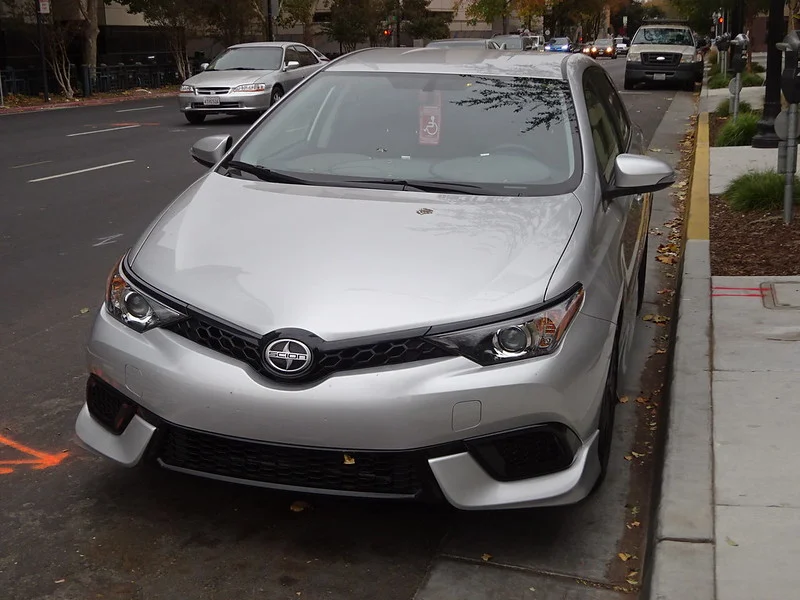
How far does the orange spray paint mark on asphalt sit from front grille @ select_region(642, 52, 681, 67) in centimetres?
2631

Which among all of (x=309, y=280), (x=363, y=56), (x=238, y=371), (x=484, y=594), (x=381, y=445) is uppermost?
(x=363, y=56)

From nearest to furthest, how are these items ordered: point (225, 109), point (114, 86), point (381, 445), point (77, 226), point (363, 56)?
point (381, 445) < point (363, 56) < point (77, 226) < point (225, 109) < point (114, 86)

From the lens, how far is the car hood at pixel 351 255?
138 inches

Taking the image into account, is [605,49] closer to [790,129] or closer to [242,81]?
[242,81]

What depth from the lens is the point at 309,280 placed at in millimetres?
3648

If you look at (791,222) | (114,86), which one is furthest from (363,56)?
(114,86)

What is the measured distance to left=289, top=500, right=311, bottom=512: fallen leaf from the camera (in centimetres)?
403

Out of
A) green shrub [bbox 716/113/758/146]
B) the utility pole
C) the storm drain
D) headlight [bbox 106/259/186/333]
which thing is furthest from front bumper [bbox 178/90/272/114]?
headlight [bbox 106/259/186/333]

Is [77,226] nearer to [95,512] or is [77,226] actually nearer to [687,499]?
[95,512]

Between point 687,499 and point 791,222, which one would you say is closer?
point 687,499

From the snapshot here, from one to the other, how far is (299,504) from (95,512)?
→ 0.77 meters

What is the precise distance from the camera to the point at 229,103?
20.5m

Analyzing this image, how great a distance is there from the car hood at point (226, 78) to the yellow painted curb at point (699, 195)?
9638 mm

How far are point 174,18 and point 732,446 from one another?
36189mm
